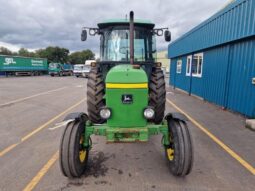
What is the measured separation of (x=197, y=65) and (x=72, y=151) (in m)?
11.0

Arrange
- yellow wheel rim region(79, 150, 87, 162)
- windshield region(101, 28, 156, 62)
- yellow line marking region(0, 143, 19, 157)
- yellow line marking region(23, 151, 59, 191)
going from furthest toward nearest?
windshield region(101, 28, 156, 62) < yellow line marking region(0, 143, 19, 157) < yellow wheel rim region(79, 150, 87, 162) < yellow line marking region(23, 151, 59, 191)

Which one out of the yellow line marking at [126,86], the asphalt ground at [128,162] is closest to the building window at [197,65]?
the asphalt ground at [128,162]

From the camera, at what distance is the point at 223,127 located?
6188 millimetres

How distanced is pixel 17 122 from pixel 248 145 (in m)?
6.60

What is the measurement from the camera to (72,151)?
3215 mm

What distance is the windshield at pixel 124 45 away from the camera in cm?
497

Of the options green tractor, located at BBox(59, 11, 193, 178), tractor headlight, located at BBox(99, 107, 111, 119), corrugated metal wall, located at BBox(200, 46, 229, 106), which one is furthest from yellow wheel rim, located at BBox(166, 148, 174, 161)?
corrugated metal wall, located at BBox(200, 46, 229, 106)

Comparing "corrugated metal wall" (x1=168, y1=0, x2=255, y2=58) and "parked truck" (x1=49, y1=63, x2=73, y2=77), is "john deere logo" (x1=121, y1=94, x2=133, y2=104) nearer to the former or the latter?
"corrugated metal wall" (x1=168, y1=0, x2=255, y2=58)

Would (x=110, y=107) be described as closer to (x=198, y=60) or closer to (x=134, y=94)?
(x=134, y=94)

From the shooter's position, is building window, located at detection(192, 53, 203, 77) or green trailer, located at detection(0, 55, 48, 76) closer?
building window, located at detection(192, 53, 203, 77)

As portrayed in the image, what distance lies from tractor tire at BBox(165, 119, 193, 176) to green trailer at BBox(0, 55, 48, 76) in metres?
34.6

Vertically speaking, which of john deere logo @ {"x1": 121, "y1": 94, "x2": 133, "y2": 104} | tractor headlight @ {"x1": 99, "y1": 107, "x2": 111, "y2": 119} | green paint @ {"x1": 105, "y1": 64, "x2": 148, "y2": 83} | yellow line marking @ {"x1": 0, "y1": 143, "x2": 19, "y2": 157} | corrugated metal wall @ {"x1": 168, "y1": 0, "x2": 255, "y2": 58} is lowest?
yellow line marking @ {"x1": 0, "y1": 143, "x2": 19, "y2": 157}

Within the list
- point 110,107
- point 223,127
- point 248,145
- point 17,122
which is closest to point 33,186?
point 110,107

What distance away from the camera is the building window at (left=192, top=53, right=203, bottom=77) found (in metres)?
12.0
